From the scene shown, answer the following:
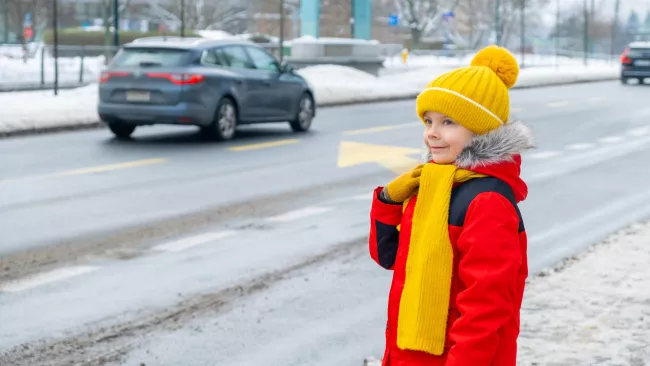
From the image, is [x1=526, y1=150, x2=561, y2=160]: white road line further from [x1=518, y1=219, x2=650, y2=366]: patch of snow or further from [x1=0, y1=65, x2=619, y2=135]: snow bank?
[x1=0, y1=65, x2=619, y2=135]: snow bank

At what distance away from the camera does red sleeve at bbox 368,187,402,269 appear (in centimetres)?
324

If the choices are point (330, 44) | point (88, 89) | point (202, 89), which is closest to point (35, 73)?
point (88, 89)

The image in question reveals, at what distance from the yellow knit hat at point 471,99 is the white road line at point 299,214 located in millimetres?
6728

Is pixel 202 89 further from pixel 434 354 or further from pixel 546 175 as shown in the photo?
pixel 434 354

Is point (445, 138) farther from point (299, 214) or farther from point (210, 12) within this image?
point (210, 12)

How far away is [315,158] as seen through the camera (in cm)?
1488

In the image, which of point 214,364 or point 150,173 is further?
point 150,173

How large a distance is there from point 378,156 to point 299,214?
525cm

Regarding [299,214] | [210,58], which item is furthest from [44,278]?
[210,58]

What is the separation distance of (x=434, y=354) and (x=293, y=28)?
105 m

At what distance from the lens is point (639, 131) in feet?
66.9

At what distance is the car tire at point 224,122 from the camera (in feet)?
55.2

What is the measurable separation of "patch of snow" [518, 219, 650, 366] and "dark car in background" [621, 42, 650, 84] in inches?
1357

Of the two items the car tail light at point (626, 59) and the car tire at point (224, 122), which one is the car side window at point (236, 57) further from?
the car tail light at point (626, 59)
